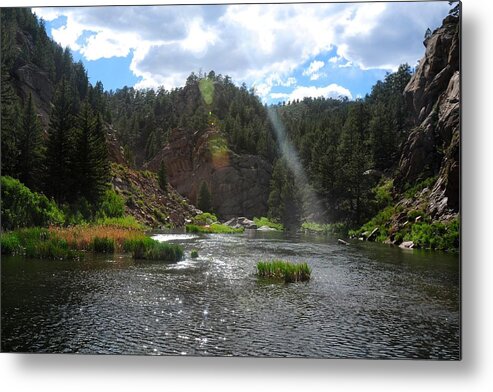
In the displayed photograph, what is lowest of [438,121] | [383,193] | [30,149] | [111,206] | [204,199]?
[111,206]

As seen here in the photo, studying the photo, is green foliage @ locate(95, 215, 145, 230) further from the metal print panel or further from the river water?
the river water

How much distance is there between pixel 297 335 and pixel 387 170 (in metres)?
4.41

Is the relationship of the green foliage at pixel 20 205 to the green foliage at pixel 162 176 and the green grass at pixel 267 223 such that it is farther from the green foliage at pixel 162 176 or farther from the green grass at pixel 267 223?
the green grass at pixel 267 223

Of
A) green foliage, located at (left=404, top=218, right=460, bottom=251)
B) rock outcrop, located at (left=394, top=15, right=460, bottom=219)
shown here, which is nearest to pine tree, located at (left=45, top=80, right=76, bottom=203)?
rock outcrop, located at (left=394, top=15, right=460, bottom=219)

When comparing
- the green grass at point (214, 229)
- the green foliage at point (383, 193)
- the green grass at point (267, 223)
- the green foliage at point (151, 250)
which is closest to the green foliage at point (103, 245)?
the green foliage at point (151, 250)

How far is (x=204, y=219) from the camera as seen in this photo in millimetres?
10242

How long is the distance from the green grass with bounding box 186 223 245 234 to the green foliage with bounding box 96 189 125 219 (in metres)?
1.57

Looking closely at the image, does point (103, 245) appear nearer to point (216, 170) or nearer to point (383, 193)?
point (216, 170)

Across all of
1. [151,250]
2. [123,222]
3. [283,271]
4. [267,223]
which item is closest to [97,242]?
[123,222]

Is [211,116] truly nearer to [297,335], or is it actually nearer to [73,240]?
[73,240]

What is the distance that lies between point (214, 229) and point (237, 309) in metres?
2.27

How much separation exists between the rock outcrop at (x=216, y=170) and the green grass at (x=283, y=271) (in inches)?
60.6

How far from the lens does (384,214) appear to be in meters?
10.2

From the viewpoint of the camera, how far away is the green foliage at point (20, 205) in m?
8.15
